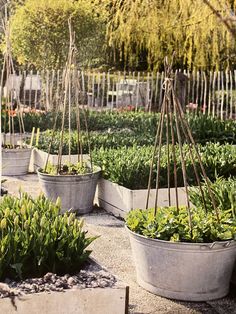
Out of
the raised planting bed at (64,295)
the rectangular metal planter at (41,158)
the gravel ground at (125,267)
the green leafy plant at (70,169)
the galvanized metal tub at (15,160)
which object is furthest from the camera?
the galvanized metal tub at (15,160)

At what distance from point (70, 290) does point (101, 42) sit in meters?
14.0

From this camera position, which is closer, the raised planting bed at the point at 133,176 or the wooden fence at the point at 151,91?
the raised planting bed at the point at 133,176

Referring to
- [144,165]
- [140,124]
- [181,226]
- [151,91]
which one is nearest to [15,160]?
[144,165]

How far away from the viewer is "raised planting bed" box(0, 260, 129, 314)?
9.77ft

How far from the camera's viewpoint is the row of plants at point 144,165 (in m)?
6.02

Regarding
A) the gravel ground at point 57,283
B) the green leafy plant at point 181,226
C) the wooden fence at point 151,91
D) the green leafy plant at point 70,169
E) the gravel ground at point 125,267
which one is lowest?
the gravel ground at point 125,267

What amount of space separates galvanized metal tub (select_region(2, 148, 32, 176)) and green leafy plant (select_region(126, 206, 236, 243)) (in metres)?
4.32

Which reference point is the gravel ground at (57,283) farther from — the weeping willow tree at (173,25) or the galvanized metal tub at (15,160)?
the weeping willow tree at (173,25)

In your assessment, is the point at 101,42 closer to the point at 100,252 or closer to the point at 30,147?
the point at 30,147

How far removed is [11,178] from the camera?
8.03 m

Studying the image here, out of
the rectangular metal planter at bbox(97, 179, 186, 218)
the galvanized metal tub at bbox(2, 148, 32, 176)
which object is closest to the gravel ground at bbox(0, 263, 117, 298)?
the rectangular metal planter at bbox(97, 179, 186, 218)

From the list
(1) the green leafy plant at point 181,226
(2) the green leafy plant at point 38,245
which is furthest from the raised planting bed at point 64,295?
(1) the green leafy plant at point 181,226

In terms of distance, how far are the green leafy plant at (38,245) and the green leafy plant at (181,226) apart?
1.50 ft

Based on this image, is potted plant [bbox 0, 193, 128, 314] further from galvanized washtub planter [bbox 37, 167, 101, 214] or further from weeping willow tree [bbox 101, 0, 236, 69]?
weeping willow tree [bbox 101, 0, 236, 69]
